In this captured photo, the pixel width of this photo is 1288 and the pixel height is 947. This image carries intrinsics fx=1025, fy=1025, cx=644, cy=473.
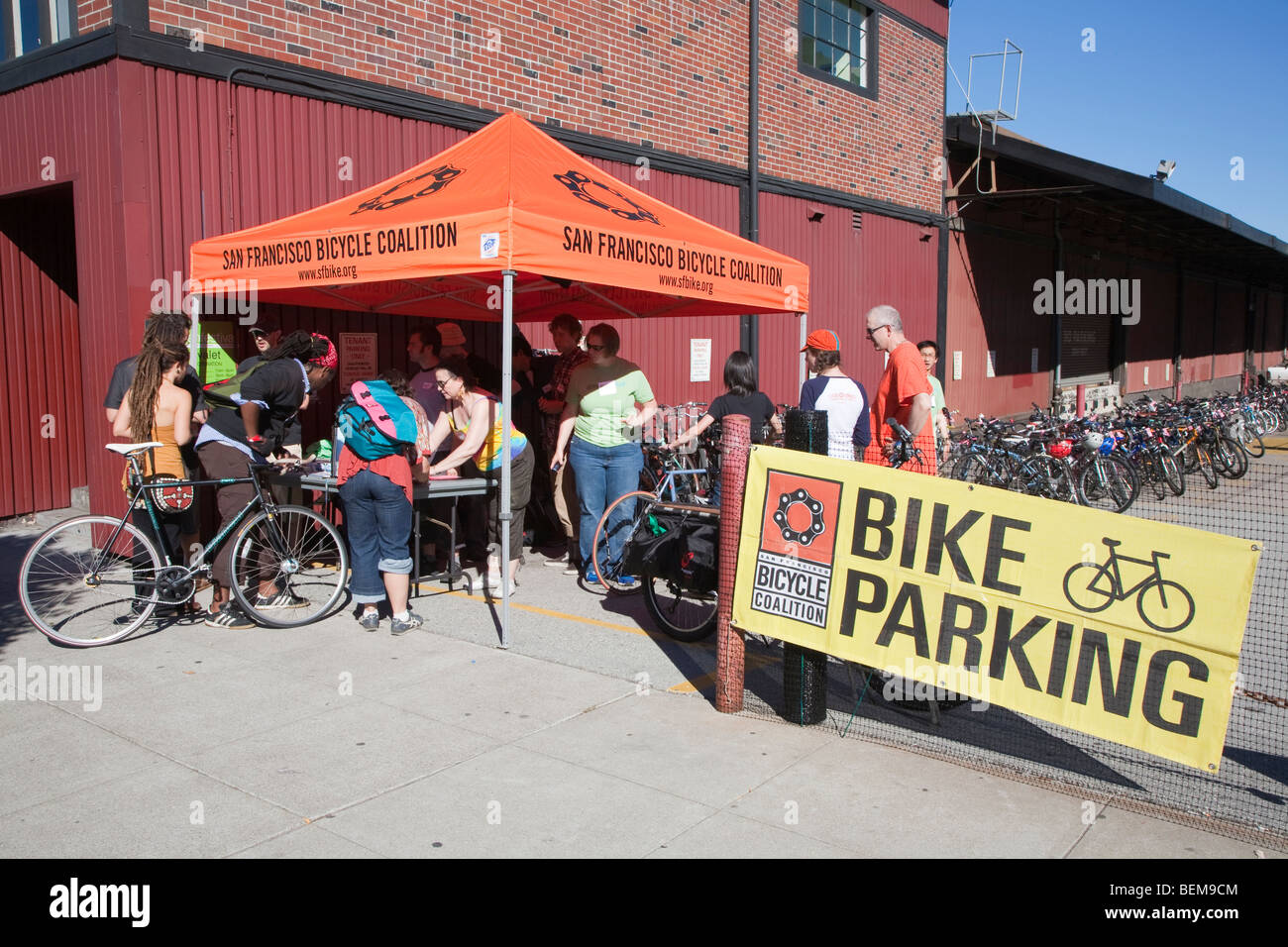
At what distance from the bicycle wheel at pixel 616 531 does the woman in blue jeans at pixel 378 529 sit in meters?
1.43

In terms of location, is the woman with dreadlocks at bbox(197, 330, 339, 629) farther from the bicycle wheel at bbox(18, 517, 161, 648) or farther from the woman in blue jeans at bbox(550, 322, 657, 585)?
the woman in blue jeans at bbox(550, 322, 657, 585)

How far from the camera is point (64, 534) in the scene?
5.75 m

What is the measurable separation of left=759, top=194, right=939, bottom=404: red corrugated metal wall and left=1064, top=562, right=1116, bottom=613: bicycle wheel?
957cm

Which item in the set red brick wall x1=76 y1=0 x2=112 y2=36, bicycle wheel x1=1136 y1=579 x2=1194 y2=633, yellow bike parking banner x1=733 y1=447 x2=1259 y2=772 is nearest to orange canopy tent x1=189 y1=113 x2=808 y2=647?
red brick wall x1=76 y1=0 x2=112 y2=36

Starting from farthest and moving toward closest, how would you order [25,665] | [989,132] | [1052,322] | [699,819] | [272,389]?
[1052,322], [989,132], [272,389], [25,665], [699,819]

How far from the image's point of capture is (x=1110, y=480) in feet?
40.4

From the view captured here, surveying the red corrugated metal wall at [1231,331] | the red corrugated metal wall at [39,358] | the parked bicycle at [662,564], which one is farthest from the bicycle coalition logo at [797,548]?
the red corrugated metal wall at [1231,331]

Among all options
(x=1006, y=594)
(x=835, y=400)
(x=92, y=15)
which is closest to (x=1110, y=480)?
(x=835, y=400)

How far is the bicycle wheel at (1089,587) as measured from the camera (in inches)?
162

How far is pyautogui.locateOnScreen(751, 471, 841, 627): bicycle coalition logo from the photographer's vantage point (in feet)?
15.8

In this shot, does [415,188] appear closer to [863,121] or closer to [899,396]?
[899,396]
